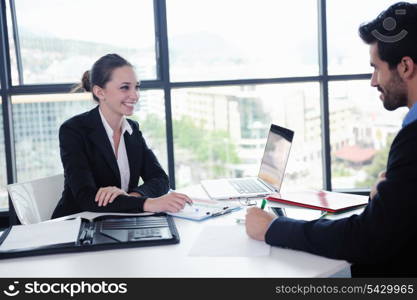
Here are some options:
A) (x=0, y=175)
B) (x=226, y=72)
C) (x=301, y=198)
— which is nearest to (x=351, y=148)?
(x=226, y=72)

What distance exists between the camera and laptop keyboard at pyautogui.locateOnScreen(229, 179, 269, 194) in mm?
2465

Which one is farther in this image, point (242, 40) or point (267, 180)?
point (242, 40)

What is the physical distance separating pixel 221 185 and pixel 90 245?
1.14m

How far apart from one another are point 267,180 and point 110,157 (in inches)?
30.3

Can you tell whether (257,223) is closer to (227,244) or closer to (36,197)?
(227,244)

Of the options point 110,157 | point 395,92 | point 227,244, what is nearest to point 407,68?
point 395,92

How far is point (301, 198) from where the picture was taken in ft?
7.21

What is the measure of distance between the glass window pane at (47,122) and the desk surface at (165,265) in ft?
8.37

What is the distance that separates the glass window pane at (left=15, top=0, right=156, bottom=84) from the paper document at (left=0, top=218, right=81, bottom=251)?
2356 mm

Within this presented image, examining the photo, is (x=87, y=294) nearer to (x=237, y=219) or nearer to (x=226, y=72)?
(x=237, y=219)

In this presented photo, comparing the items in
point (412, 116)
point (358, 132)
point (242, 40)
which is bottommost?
point (358, 132)

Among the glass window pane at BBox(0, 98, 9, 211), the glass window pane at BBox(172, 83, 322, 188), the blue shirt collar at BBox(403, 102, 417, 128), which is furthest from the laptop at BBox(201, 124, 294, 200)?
the glass window pane at BBox(0, 98, 9, 211)

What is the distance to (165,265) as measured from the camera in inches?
57.9

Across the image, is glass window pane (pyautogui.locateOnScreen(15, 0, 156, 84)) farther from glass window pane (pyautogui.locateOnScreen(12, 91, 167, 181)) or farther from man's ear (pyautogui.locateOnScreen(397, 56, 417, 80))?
man's ear (pyautogui.locateOnScreen(397, 56, 417, 80))
